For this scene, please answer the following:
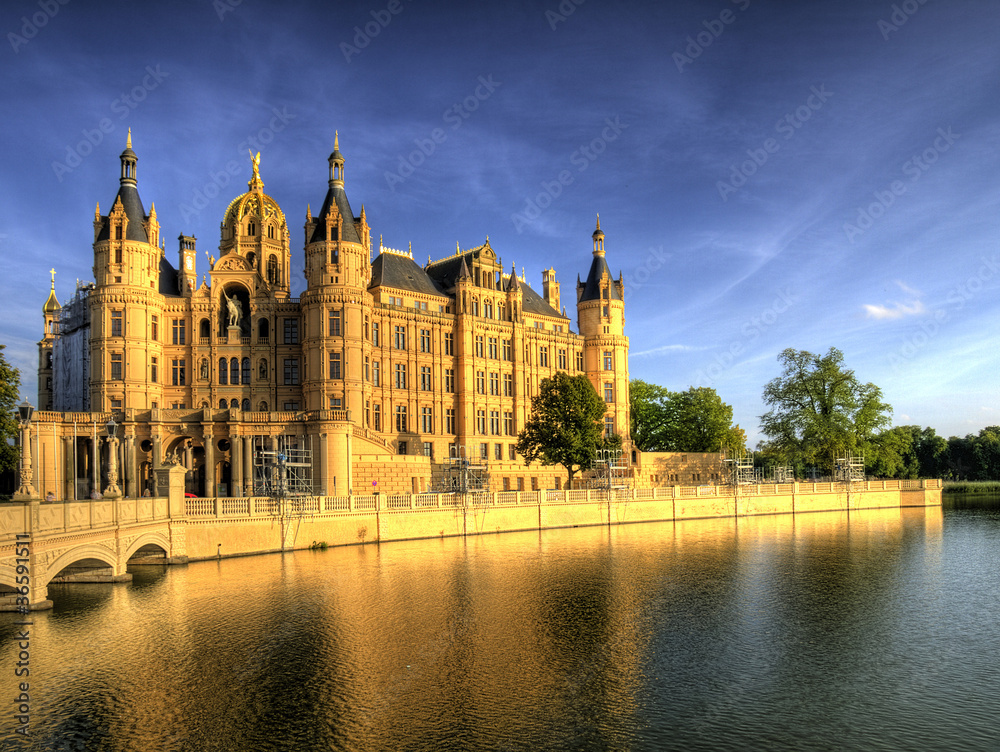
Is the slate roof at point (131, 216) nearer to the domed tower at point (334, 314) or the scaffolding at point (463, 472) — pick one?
the domed tower at point (334, 314)

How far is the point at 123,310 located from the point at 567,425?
133 feet

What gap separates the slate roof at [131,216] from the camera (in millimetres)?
68438

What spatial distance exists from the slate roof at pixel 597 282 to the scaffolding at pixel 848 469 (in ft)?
103

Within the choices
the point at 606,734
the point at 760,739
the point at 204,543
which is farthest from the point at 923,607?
the point at 204,543

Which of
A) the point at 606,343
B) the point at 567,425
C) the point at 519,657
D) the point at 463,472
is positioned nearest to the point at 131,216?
the point at 463,472

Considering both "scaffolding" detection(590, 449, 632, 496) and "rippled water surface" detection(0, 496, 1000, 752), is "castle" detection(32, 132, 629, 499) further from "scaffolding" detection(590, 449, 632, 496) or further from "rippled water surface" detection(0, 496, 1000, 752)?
"rippled water surface" detection(0, 496, 1000, 752)

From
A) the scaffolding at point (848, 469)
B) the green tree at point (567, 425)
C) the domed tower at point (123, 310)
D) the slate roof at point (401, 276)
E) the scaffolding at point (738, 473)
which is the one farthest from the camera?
the scaffolding at point (848, 469)

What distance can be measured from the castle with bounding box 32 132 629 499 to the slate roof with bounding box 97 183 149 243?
0.44 feet

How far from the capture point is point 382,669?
76.3ft

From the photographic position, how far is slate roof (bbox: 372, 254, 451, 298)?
81.0 metres

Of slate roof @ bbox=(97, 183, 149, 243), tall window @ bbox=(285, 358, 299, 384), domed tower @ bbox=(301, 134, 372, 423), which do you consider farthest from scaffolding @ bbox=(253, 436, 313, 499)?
slate roof @ bbox=(97, 183, 149, 243)

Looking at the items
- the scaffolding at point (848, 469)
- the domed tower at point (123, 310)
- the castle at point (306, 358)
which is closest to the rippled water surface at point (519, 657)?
the castle at point (306, 358)

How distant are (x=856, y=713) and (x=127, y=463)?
5718 centimetres

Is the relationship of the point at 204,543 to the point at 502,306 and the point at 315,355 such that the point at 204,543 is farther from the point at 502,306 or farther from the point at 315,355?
the point at 502,306
